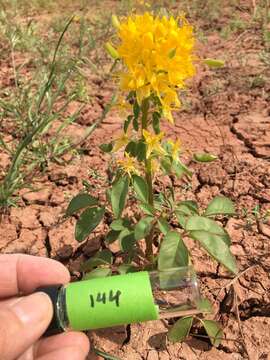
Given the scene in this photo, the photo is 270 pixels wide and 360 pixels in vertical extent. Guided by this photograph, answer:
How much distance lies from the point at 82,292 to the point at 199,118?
1865mm

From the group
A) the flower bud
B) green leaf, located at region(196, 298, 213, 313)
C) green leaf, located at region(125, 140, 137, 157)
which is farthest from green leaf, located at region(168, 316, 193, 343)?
the flower bud

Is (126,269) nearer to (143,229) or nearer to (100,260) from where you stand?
(100,260)

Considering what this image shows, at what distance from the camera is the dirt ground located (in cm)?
185

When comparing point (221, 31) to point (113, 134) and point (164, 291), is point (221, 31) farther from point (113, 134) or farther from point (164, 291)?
point (164, 291)

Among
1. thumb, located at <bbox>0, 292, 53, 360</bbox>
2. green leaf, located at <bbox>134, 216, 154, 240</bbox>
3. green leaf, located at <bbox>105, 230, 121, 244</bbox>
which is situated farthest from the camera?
green leaf, located at <bbox>105, 230, 121, 244</bbox>

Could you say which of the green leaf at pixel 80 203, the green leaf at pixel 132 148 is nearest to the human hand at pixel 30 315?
the green leaf at pixel 80 203

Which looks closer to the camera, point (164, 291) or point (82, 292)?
point (82, 292)

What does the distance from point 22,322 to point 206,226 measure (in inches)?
27.2

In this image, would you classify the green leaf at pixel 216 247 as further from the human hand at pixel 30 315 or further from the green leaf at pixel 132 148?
the human hand at pixel 30 315

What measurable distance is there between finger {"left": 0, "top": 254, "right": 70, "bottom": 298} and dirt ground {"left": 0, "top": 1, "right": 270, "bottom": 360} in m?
0.39

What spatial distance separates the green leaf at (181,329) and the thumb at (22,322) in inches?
21.5

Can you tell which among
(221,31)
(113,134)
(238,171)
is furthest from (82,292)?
(221,31)

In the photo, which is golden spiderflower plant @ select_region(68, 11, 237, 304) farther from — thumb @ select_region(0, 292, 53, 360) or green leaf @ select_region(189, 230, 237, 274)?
thumb @ select_region(0, 292, 53, 360)

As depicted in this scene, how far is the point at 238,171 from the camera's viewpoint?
2.56 meters
